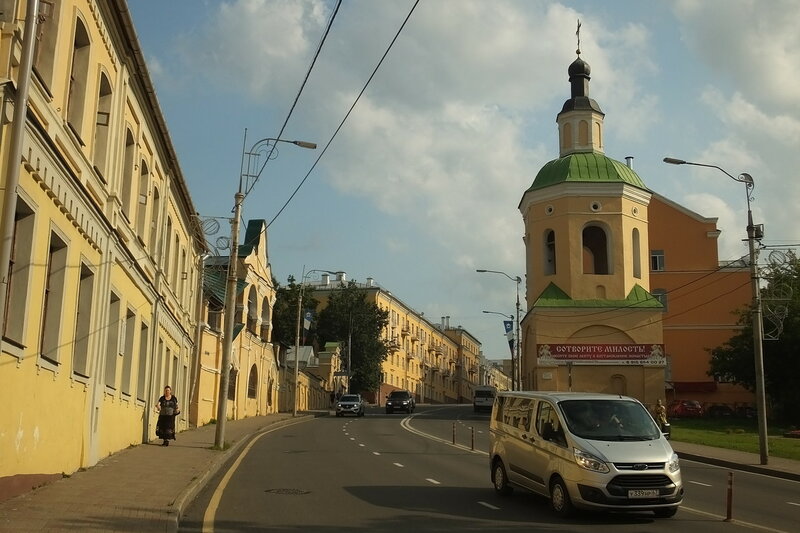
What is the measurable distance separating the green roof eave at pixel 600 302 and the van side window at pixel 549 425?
34.5 meters

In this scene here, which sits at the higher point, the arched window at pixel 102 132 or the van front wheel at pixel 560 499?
the arched window at pixel 102 132

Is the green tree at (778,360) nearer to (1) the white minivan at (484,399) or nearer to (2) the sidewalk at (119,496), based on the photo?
(1) the white minivan at (484,399)

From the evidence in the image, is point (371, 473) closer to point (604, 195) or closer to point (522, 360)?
point (604, 195)

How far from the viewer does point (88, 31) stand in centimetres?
1483

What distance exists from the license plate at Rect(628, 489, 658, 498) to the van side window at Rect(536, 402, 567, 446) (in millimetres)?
1202

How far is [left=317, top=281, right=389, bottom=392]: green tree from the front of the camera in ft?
274

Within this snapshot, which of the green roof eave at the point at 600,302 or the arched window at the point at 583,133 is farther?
the arched window at the point at 583,133

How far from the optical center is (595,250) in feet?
168

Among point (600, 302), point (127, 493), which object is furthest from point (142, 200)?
point (600, 302)

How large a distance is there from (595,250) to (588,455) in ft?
134

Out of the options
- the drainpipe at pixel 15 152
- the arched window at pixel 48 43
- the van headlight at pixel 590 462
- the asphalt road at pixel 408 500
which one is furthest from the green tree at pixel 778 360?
the drainpipe at pixel 15 152

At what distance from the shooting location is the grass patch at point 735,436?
1132 inches

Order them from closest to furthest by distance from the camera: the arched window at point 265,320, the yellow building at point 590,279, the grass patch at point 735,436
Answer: the grass patch at point 735,436, the yellow building at point 590,279, the arched window at point 265,320

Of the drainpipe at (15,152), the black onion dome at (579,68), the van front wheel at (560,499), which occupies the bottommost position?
the van front wheel at (560,499)
